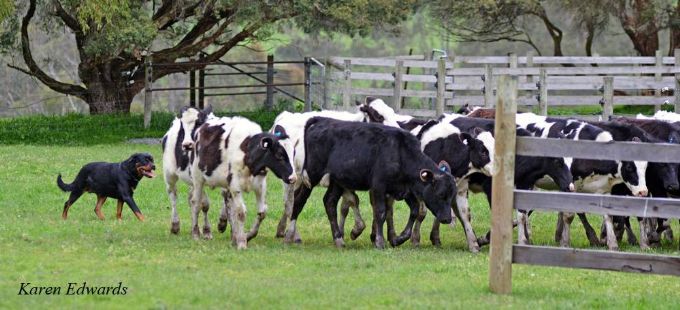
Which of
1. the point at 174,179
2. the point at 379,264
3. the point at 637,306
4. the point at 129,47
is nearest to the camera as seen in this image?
the point at 637,306

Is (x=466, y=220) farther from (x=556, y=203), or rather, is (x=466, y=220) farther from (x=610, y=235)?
(x=556, y=203)

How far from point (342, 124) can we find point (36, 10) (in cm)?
2057

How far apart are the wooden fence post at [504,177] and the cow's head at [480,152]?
487 cm

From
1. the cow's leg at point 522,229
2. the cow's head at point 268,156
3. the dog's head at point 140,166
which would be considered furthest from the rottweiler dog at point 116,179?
the cow's leg at point 522,229

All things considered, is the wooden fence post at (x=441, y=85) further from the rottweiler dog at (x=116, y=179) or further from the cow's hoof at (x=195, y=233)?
the cow's hoof at (x=195, y=233)

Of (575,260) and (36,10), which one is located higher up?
(36,10)

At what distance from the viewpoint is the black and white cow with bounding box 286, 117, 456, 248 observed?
15078mm

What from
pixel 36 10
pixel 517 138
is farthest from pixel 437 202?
pixel 36 10

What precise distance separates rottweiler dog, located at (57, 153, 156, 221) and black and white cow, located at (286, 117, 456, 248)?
2.95 m

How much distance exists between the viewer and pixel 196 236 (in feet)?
51.3

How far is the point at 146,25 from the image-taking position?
30.4 m

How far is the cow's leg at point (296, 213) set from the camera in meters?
15.7

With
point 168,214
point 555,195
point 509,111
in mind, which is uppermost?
point 509,111

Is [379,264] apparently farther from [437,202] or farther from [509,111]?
[509,111]
